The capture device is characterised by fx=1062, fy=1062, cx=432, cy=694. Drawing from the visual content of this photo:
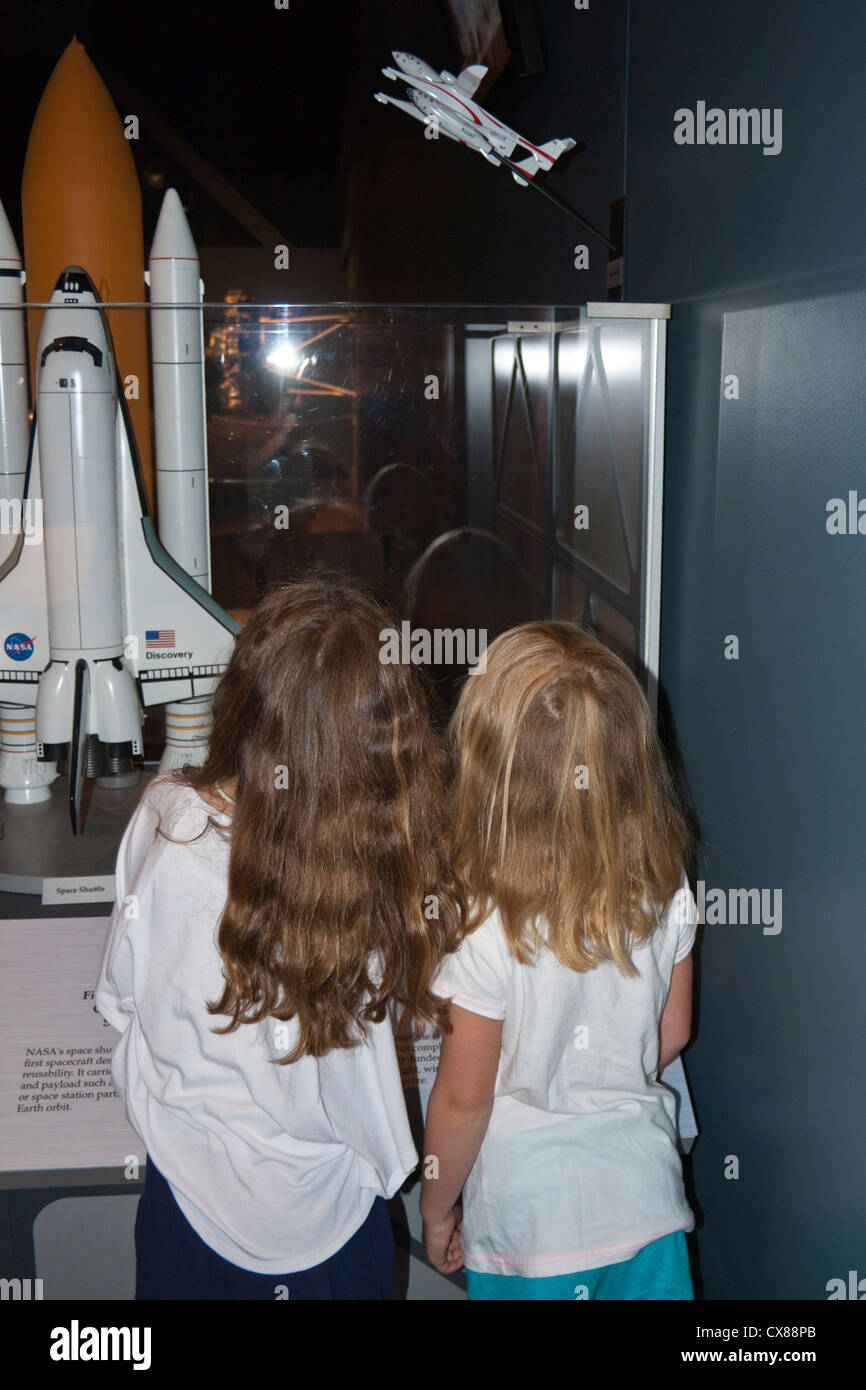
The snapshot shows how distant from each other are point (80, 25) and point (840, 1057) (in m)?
5.75

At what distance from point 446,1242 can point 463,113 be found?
2.47 metres

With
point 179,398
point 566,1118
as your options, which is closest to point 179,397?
point 179,398

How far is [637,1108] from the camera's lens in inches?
63.4

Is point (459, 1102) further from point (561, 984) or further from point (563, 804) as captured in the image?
point (563, 804)

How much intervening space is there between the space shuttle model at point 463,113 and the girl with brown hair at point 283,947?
1.58m

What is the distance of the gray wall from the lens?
1.67m

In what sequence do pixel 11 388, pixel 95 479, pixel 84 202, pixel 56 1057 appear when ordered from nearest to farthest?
pixel 56 1057 < pixel 95 479 < pixel 11 388 < pixel 84 202

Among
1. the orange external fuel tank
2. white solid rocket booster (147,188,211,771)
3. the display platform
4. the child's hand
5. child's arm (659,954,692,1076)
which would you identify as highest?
the orange external fuel tank

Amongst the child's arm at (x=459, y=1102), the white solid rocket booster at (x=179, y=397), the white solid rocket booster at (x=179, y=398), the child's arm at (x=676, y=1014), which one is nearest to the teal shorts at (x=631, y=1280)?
the child's arm at (x=459, y=1102)

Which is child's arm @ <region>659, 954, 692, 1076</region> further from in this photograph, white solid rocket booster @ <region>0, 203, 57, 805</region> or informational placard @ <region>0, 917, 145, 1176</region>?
white solid rocket booster @ <region>0, 203, 57, 805</region>

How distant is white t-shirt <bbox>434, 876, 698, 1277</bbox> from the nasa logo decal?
1927 millimetres

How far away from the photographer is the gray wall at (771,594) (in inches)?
65.6

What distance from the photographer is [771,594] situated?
1.98m

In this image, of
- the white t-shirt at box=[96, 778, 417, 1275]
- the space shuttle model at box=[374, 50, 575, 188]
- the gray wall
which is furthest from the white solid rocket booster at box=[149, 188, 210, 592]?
the white t-shirt at box=[96, 778, 417, 1275]
